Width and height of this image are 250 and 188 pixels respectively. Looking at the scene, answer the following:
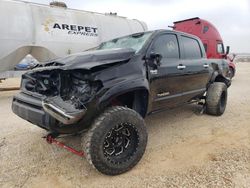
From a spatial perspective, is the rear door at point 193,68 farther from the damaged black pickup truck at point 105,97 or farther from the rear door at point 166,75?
the damaged black pickup truck at point 105,97

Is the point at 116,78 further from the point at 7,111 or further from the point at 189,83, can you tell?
the point at 7,111

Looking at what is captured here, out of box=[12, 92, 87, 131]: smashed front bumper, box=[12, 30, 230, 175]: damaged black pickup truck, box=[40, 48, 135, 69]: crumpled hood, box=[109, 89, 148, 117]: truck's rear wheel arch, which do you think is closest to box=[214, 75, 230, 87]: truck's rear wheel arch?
box=[12, 30, 230, 175]: damaged black pickup truck

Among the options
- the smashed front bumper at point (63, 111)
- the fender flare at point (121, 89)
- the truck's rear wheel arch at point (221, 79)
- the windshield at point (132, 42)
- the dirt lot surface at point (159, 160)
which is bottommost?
the dirt lot surface at point (159, 160)

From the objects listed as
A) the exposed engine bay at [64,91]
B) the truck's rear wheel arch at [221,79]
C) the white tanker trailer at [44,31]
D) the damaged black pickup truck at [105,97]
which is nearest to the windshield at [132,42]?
the damaged black pickup truck at [105,97]

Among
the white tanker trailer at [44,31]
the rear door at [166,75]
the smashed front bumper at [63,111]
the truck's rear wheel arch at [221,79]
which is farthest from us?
the white tanker trailer at [44,31]

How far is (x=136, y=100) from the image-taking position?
11.5 feet

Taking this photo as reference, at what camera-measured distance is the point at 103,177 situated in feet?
9.38

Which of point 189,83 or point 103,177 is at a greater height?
point 189,83

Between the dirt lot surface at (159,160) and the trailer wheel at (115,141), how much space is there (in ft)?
0.50

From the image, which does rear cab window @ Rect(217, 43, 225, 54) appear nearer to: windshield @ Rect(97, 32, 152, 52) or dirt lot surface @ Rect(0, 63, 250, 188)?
dirt lot surface @ Rect(0, 63, 250, 188)

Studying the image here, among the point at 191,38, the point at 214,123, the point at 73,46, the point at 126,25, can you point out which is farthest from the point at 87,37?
the point at 214,123

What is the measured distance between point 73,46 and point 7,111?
3.49 metres

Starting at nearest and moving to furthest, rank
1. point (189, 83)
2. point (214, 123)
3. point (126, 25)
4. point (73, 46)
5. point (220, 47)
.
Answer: point (189, 83) → point (214, 123) → point (73, 46) → point (126, 25) → point (220, 47)

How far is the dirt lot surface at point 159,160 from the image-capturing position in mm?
2756
